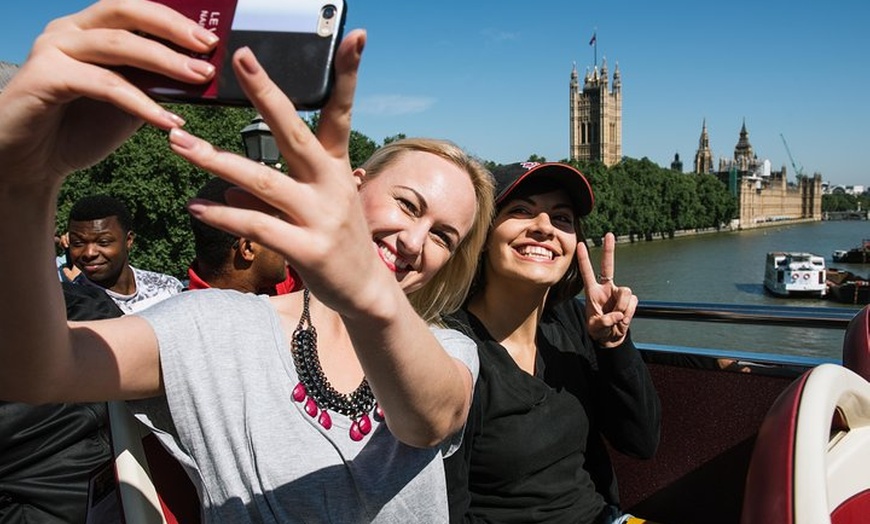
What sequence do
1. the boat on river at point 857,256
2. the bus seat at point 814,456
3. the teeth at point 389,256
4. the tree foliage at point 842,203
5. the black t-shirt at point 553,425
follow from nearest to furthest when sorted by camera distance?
the bus seat at point 814,456
the teeth at point 389,256
the black t-shirt at point 553,425
the boat on river at point 857,256
the tree foliage at point 842,203

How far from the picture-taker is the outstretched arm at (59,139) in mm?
707

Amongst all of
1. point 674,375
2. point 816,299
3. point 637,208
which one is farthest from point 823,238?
point 674,375

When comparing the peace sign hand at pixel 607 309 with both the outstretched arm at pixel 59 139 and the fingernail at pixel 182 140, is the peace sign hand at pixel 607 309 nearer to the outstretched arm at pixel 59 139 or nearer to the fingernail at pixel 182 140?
the outstretched arm at pixel 59 139

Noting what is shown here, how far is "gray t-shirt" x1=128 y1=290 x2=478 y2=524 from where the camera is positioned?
1.16 meters

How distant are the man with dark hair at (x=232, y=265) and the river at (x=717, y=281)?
7764mm

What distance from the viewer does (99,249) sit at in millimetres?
4281

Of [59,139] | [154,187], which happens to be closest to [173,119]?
[59,139]

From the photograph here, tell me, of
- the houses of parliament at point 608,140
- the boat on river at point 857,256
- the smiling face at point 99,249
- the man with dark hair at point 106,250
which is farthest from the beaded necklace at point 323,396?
the houses of parliament at point 608,140

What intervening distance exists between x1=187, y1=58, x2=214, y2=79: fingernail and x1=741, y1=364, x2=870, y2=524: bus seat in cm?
88

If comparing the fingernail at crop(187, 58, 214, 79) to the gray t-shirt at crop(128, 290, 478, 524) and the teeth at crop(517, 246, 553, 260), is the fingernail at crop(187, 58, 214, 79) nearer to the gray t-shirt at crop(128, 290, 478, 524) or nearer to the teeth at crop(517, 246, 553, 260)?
the gray t-shirt at crop(128, 290, 478, 524)

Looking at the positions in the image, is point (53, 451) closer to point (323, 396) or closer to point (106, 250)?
point (323, 396)

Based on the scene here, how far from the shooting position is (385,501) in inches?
47.0

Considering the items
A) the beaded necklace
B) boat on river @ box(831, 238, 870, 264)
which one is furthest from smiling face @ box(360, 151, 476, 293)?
boat on river @ box(831, 238, 870, 264)

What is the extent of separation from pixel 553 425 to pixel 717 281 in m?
42.9
